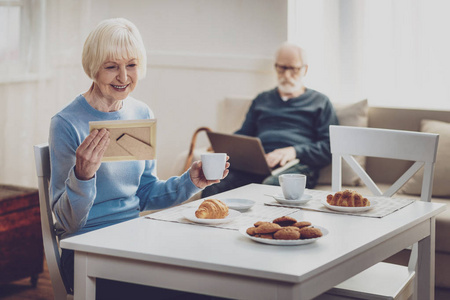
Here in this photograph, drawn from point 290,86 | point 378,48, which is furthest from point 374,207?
point 378,48

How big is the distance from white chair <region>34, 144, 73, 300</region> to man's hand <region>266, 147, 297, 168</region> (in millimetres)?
1640

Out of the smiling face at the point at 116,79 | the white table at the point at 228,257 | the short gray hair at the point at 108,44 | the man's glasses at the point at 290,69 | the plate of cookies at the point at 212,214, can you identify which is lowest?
the white table at the point at 228,257

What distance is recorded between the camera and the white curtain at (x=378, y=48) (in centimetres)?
365

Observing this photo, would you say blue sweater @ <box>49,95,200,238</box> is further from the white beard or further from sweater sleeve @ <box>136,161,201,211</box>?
the white beard

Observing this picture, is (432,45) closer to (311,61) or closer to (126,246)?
(311,61)

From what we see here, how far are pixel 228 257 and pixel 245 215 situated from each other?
44 cm

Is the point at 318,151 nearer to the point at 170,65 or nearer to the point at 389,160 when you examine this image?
the point at 389,160

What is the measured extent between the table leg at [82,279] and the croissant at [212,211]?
329mm

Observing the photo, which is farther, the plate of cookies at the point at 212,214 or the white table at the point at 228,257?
the plate of cookies at the point at 212,214

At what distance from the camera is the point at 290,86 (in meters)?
3.65

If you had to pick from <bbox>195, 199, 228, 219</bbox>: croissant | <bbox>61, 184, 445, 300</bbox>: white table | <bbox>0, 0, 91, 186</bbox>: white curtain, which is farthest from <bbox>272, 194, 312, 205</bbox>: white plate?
<bbox>0, 0, 91, 186</bbox>: white curtain

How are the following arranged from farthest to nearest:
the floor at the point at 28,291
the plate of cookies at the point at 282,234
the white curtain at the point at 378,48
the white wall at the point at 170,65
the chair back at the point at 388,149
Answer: the white wall at the point at 170,65 < the white curtain at the point at 378,48 < the floor at the point at 28,291 < the chair back at the point at 388,149 < the plate of cookies at the point at 282,234

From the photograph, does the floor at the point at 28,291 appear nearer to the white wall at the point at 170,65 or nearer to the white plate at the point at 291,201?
the white wall at the point at 170,65

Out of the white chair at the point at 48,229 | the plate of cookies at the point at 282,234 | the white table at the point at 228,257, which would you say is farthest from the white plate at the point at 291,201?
the white chair at the point at 48,229
